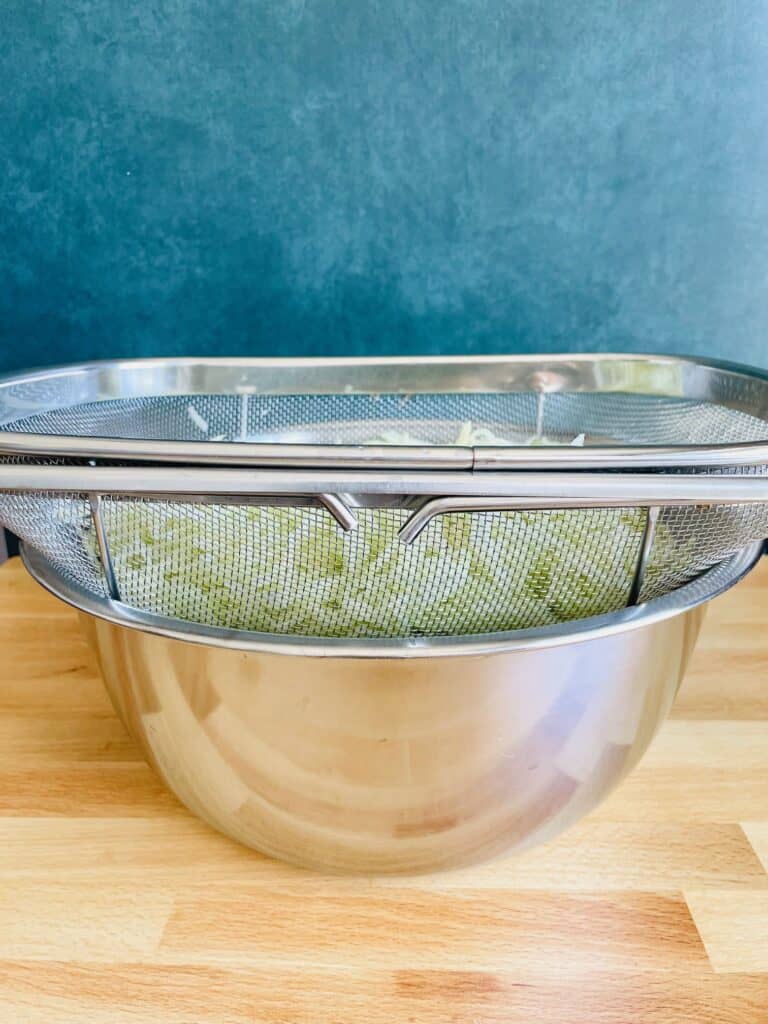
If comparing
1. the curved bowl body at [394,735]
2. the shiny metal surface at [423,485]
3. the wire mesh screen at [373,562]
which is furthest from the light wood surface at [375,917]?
the shiny metal surface at [423,485]

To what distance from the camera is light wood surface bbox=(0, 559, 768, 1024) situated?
59 centimetres

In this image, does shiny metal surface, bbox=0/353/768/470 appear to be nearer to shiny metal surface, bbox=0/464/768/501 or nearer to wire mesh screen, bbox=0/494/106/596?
wire mesh screen, bbox=0/494/106/596

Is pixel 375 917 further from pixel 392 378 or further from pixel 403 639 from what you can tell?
pixel 392 378

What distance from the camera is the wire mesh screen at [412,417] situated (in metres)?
1.16

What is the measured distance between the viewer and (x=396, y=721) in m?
0.61

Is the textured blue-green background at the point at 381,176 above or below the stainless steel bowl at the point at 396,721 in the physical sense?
above

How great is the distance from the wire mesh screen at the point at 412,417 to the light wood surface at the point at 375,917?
0.48 m

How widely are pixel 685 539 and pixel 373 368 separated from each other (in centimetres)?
65

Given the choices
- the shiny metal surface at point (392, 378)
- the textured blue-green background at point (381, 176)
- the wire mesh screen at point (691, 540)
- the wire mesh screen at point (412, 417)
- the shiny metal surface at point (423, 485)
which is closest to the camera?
the shiny metal surface at point (423, 485)

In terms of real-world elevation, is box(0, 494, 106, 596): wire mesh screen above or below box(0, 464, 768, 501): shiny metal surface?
below

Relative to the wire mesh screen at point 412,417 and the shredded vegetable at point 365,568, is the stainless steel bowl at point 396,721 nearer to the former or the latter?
the shredded vegetable at point 365,568

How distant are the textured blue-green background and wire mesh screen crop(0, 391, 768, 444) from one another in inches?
10.4

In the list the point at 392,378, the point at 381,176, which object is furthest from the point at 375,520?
the point at 381,176

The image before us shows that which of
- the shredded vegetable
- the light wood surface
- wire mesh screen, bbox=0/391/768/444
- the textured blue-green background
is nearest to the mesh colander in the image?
the shredded vegetable
